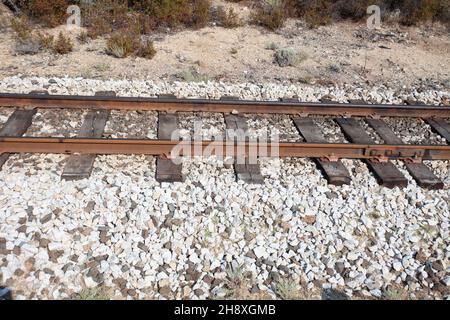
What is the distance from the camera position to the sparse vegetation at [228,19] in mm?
11195

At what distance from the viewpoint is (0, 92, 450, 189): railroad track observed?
5.62 metres

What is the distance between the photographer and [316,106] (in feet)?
23.5

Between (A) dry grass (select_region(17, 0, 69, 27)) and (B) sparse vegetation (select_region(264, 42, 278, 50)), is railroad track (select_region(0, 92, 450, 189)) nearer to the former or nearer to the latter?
(B) sparse vegetation (select_region(264, 42, 278, 50))

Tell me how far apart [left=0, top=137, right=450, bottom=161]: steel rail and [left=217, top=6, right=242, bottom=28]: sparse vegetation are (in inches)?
238

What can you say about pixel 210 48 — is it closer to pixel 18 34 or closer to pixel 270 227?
pixel 18 34

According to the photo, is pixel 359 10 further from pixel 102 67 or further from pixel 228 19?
pixel 102 67

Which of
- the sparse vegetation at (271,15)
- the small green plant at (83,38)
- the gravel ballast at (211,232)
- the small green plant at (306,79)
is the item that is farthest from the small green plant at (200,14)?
the gravel ballast at (211,232)

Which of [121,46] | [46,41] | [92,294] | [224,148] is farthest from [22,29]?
[92,294]

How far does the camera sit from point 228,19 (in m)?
11.2

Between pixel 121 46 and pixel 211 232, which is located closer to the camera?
pixel 211 232

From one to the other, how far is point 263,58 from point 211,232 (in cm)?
592

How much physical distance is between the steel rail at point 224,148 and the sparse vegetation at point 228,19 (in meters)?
6.04

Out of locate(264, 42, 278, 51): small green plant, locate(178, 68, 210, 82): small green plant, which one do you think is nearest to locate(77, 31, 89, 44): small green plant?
locate(178, 68, 210, 82): small green plant
